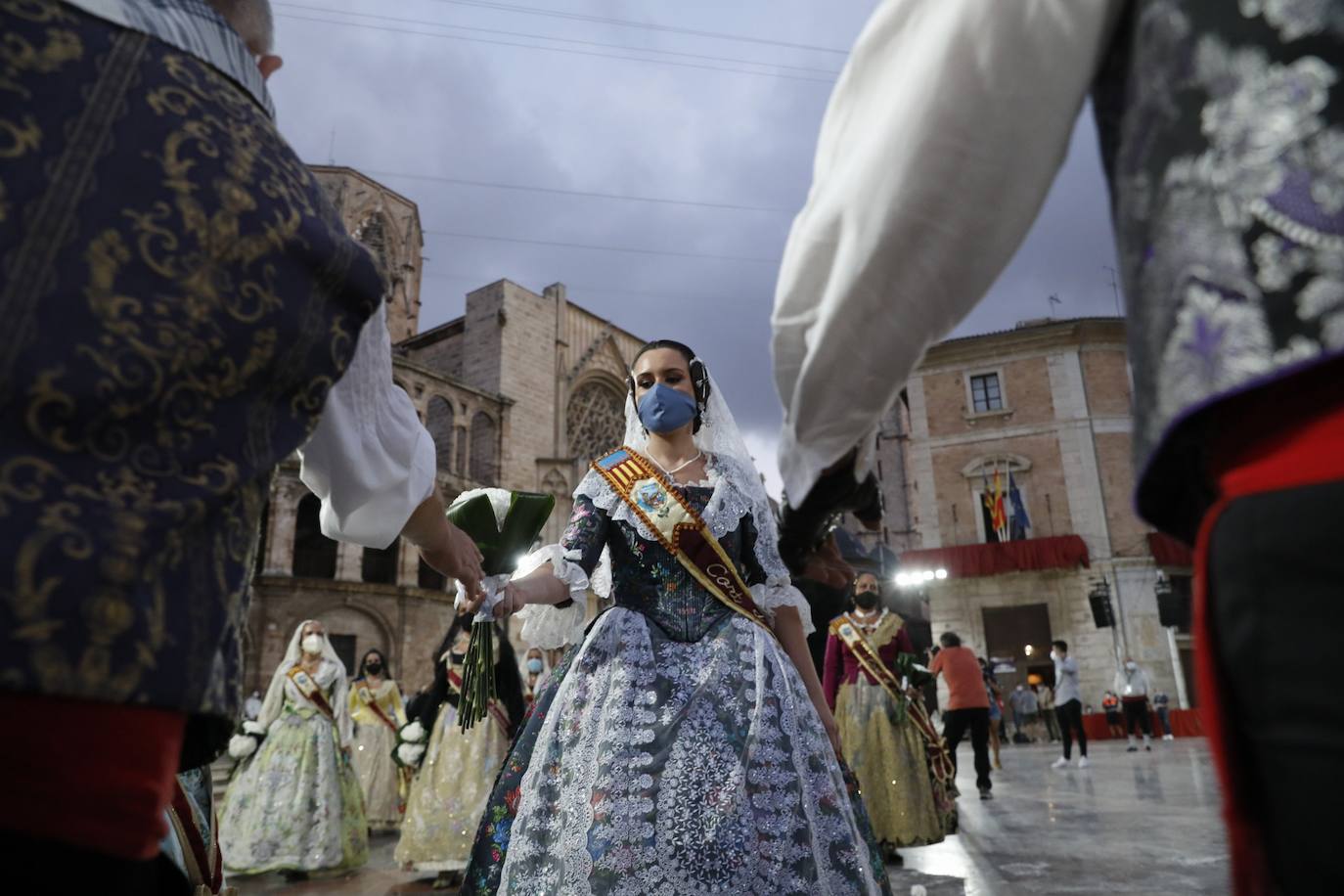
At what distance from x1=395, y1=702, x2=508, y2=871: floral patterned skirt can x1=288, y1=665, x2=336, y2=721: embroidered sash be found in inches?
48.7

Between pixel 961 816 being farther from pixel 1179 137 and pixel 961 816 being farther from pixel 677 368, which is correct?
pixel 1179 137

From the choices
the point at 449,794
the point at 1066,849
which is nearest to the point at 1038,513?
the point at 1066,849

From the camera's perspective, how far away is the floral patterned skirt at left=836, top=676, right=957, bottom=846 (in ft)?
19.6

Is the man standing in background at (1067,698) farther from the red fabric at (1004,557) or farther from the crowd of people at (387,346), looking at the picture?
the crowd of people at (387,346)

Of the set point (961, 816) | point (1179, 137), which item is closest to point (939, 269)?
point (1179, 137)

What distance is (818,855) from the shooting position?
219 centimetres

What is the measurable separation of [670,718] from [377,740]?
893cm

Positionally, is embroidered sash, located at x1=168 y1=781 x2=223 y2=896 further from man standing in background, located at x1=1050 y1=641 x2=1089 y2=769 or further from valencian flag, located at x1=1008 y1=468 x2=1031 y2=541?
valencian flag, located at x1=1008 y1=468 x2=1031 y2=541

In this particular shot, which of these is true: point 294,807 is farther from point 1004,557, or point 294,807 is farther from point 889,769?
point 1004,557

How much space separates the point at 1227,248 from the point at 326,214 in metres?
0.98

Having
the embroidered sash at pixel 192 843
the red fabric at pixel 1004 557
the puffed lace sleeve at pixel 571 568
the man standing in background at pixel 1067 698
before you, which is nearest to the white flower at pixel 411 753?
the puffed lace sleeve at pixel 571 568

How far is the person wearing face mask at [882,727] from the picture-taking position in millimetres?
6020

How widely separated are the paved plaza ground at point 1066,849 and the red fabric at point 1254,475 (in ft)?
12.8

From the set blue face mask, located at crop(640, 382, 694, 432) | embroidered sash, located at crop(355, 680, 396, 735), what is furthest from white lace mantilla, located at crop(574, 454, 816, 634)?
embroidered sash, located at crop(355, 680, 396, 735)
